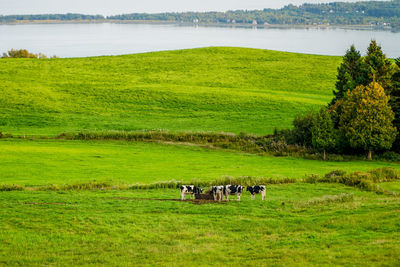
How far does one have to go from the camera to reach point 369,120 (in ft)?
154

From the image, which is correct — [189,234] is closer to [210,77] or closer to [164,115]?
[164,115]

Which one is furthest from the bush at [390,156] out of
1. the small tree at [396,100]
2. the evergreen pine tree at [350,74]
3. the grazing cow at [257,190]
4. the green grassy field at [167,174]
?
the grazing cow at [257,190]

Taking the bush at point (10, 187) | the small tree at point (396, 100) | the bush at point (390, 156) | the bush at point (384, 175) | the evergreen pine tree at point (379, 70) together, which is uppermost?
the evergreen pine tree at point (379, 70)

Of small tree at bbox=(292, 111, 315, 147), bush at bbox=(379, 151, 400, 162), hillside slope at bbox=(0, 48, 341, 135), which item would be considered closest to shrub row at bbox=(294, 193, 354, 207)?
bush at bbox=(379, 151, 400, 162)

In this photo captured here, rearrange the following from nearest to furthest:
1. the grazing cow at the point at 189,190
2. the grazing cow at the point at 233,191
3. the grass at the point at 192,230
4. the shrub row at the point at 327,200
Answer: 1. the grass at the point at 192,230
2. the shrub row at the point at 327,200
3. the grazing cow at the point at 233,191
4. the grazing cow at the point at 189,190

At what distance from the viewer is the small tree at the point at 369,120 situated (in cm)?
4641

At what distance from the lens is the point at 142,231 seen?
2241 cm

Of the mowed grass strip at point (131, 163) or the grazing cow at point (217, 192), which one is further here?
the mowed grass strip at point (131, 163)

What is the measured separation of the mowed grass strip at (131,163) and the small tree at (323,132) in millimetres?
2575

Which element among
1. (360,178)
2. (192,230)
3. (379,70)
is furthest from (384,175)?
(379,70)

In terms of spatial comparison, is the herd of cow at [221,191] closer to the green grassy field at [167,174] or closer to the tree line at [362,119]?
the green grassy field at [167,174]

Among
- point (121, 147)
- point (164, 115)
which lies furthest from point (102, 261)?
point (164, 115)

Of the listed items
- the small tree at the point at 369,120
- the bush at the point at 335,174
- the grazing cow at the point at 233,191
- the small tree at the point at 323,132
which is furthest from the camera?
the small tree at the point at 323,132

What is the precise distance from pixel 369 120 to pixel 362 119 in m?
0.66
